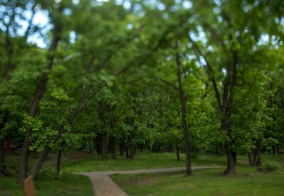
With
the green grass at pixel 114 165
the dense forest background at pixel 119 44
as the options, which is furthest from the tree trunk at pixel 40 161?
the green grass at pixel 114 165

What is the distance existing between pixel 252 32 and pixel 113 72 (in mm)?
4235

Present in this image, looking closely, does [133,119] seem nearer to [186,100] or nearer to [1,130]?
[186,100]

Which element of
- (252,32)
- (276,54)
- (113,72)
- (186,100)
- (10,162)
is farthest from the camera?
(186,100)

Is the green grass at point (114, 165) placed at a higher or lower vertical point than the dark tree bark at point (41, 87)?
lower

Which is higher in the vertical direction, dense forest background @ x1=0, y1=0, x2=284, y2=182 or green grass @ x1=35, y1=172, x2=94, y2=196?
dense forest background @ x1=0, y1=0, x2=284, y2=182

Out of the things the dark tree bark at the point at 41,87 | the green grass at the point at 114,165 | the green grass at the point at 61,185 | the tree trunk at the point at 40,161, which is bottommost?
the green grass at the point at 61,185

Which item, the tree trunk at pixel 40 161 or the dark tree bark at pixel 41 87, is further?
the tree trunk at pixel 40 161

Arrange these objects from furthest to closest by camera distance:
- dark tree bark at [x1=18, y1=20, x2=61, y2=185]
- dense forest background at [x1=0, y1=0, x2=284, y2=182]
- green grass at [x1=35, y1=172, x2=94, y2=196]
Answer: green grass at [x1=35, y1=172, x2=94, y2=196], dark tree bark at [x1=18, y1=20, x2=61, y2=185], dense forest background at [x1=0, y1=0, x2=284, y2=182]

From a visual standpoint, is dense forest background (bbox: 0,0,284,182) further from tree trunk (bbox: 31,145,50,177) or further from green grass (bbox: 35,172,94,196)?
green grass (bbox: 35,172,94,196)

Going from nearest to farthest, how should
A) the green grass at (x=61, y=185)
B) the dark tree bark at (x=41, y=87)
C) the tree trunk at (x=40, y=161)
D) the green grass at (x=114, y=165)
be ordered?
1. the dark tree bark at (x=41, y=87)
2. the tree trunk at (x=40, y=161)
3. the green grass at (x=61, y=185)
4. the green grass at (x=114, y=165)

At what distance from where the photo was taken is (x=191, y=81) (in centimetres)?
1770

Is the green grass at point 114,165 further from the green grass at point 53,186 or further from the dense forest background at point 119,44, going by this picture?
the dense forest background at point 119,44

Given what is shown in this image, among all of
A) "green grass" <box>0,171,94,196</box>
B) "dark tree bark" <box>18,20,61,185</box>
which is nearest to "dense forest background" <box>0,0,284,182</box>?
"dark tree bark" <box>18,20,61,185</box>

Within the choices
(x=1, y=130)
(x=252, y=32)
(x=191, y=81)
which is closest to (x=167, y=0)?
(x=252, y=32)
